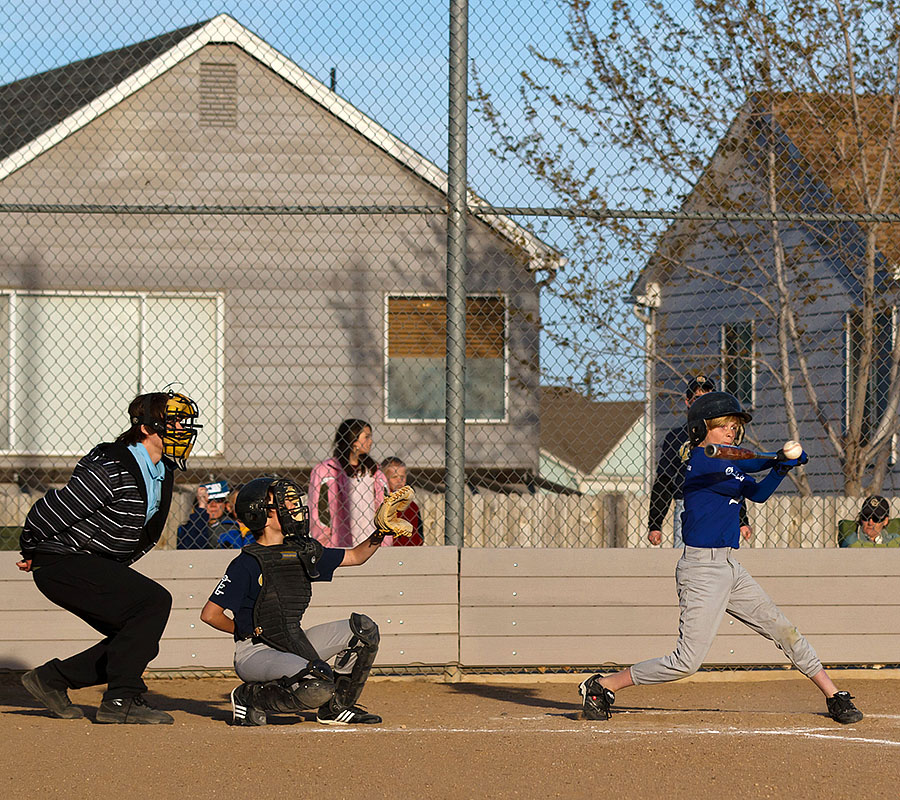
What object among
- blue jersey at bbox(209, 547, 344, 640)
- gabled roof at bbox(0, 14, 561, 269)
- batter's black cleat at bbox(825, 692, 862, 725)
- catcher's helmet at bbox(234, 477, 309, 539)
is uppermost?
gabled roof at bbox(0, 14, 561, 269)

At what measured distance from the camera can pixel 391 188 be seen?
49.3 ft

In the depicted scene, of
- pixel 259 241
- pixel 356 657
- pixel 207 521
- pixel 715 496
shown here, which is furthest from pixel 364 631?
pixel 259 241

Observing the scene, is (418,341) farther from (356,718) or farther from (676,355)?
(356,718)

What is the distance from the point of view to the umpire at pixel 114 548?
6625 mm

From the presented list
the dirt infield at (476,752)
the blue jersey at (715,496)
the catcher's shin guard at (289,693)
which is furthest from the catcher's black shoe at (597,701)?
the catcher's shin guard at (289,693)

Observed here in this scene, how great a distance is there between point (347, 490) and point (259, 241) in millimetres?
6068

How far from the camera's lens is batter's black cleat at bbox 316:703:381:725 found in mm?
6633

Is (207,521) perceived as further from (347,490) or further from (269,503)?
(269,503)

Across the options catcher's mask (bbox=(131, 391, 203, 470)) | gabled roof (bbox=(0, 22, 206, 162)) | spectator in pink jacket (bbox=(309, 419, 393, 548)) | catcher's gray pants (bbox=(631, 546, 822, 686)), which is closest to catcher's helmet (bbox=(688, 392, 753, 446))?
catcher's gray pants (bbox=(631, 546, 822, 686))

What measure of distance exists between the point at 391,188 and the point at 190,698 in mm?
8200

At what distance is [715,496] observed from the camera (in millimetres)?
6605

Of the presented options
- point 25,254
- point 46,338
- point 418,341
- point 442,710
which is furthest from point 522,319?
point 25,254

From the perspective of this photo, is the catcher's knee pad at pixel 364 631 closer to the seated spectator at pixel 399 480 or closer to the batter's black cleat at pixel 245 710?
the batter's black cleat at pixel 245 710

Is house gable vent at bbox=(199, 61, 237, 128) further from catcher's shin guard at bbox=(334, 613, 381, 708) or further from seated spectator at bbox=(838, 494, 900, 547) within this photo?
catcher's shin guard at bbox=(334, 613, 381, 708)
